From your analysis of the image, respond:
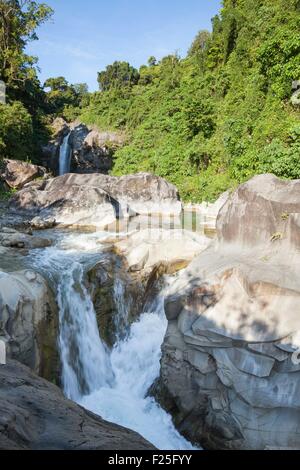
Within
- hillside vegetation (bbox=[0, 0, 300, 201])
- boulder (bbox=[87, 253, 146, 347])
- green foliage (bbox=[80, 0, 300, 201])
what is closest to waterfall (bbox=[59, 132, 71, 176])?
hillside vegetation (bbox=[0, 0, 300, 201])

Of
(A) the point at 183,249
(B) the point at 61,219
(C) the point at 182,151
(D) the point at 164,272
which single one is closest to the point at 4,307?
(D) the point at 164,272

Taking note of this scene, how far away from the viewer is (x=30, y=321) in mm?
7656

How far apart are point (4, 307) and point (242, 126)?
18621mm

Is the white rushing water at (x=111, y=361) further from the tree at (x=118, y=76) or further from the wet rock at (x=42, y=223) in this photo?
the tree at (x=118, y=76)

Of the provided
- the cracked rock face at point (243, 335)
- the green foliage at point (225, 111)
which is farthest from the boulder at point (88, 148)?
the cracked rock face at point (243, 335)

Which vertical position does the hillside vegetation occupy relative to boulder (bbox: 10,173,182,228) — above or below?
above

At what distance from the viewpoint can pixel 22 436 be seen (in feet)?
10.4

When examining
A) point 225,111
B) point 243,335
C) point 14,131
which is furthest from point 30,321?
point 225,111

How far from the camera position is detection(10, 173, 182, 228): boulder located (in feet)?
59.0

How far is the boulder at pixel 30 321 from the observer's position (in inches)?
281

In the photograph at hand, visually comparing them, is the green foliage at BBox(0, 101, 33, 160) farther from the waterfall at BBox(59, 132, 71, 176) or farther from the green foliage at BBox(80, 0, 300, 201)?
the green foliage at BBox(80, 0, 300, 201)

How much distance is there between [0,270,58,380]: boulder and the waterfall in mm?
27534

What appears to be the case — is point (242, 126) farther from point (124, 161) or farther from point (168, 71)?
point (168, 71)

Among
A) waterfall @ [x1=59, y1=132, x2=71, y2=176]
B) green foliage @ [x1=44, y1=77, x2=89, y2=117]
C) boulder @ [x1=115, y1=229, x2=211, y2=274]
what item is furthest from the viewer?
green foliage @ [x1=44, y1=77, x2=89, y2=117]
